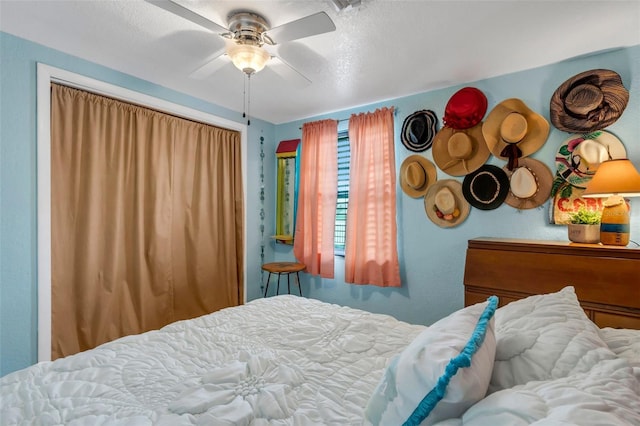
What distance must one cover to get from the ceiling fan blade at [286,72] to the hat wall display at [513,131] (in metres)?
1.52

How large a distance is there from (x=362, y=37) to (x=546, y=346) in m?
1.84

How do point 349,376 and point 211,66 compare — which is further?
point 211,66

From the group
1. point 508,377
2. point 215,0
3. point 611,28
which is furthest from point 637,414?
point 611,28

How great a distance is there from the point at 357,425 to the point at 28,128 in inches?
102

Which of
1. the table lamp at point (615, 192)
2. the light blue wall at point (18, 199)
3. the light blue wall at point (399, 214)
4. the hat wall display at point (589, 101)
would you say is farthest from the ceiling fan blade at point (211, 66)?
the table lamp at point (615, 192)

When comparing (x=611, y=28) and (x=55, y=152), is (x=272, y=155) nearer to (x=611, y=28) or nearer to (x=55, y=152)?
(x=55, y=152)

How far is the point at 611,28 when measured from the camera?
1.78 m

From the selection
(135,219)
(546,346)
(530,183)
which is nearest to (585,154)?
(530,183)

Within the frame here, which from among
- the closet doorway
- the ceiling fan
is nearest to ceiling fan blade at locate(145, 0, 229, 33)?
the ceiling fan

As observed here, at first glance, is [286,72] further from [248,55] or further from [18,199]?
[18,199]

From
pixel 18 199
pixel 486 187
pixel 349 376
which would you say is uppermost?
pixel 486 187

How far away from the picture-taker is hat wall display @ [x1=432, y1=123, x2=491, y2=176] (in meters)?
2.45

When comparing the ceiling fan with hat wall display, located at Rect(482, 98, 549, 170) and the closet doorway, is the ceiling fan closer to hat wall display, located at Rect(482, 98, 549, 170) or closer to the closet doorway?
the closet doorway

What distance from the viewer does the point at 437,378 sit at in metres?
0.63
